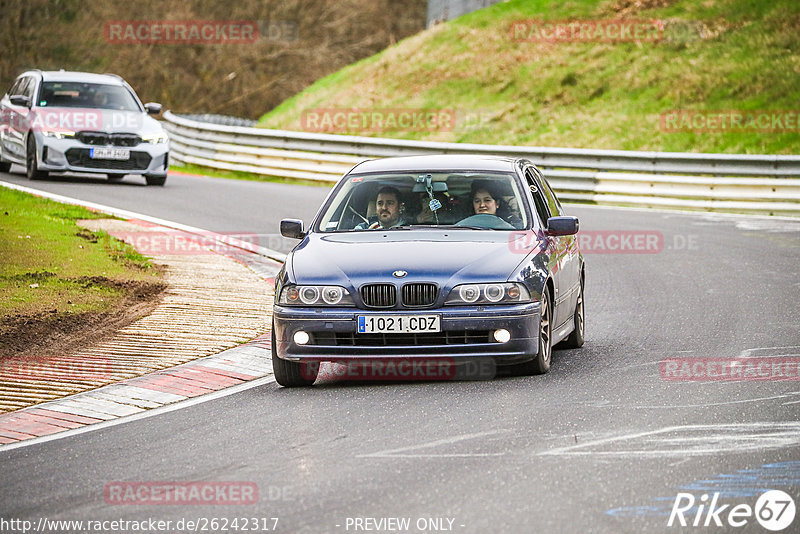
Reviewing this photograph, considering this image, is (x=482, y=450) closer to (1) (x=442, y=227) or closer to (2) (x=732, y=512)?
(2) (x=732, y=512)

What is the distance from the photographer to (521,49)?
127ft

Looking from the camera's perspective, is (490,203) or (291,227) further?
(490,203)

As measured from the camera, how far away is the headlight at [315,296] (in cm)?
881

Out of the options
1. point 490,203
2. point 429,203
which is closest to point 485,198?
point 490,203

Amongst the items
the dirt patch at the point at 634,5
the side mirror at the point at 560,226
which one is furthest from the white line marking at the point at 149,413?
the dirt patch at the point at 634,5

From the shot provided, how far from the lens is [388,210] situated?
32.8 feet

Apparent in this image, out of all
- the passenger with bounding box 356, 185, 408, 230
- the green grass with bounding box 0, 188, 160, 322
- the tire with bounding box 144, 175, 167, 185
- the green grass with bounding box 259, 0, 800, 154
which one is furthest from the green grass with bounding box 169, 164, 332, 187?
the passenger with bounding box 356, 185, 408, 230

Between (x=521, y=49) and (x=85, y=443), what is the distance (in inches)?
1273

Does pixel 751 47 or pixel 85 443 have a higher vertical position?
pixel 751 47

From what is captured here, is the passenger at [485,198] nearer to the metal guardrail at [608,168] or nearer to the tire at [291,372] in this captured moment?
the tire at [291,372]

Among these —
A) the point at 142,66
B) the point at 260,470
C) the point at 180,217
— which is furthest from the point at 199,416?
the point at 142,66

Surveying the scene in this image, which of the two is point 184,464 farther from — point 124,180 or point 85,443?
point 124,180

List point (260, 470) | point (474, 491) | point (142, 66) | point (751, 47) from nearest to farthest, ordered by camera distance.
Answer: point (474, 491) < point (260, 470) < point (751, 47) < point (142, 66)

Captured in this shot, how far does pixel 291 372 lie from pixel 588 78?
2739 centimetres
